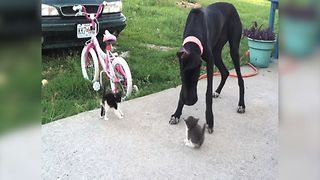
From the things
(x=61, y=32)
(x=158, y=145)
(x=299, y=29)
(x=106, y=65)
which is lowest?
(x=158, y=145)

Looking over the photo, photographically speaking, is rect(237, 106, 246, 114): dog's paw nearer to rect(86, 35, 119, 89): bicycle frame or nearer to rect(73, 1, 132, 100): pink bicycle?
rect(73, 1, 132, 100): pink bicycle

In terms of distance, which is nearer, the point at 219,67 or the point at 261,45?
the point at 219,67

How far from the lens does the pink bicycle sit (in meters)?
3.80

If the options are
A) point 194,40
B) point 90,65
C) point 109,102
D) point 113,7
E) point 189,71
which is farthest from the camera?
point 113,7

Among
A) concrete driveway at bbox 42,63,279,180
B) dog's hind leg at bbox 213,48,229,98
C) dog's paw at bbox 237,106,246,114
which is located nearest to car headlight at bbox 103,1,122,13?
concrete driveway at bbox 42,63,279,180

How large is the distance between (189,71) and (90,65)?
196 cm

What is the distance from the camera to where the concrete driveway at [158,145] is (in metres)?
2.59

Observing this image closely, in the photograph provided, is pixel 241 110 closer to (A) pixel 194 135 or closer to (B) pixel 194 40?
(A) pixel 194 135

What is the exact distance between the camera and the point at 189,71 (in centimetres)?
272

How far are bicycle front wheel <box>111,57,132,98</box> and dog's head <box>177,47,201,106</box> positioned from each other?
104 centimetres

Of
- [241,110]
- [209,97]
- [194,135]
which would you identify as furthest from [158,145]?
[241,110]

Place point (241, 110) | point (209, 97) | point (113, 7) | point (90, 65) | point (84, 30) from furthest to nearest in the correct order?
1. point (113, 7)
2. point (84, 30)
3. point (90, 65)
4. point (241, 110)
5. point (209, 97)

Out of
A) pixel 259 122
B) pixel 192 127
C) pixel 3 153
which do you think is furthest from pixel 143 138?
pixel 3 153

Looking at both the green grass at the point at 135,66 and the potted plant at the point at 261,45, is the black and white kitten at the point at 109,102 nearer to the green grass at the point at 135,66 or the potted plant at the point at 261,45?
the green grass at the point at 135,66
